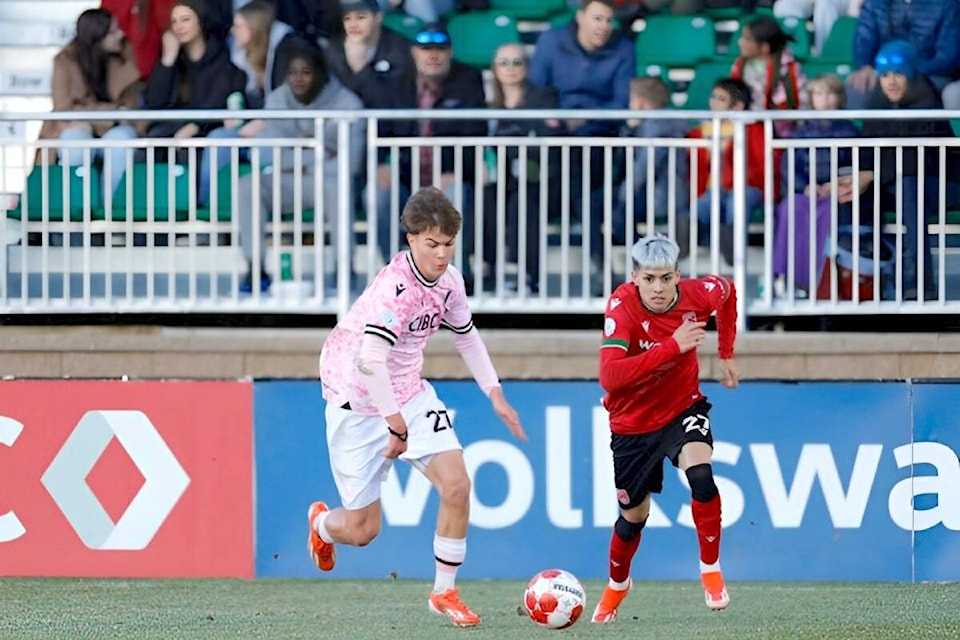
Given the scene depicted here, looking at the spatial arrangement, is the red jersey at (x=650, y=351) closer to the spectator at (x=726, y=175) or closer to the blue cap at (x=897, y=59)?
the spectator at (x=726, y=175)

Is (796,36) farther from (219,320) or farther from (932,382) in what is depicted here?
(219,320)

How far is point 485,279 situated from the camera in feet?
38.4

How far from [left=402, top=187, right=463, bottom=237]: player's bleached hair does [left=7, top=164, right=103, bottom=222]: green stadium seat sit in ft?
12.9

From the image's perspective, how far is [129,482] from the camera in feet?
37.3

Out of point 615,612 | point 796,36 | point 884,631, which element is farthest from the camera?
point 796,36

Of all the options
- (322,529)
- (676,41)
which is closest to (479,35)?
(676,41)

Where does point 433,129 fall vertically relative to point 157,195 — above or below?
above

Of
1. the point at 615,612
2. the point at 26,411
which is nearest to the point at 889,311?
the point at 615,612

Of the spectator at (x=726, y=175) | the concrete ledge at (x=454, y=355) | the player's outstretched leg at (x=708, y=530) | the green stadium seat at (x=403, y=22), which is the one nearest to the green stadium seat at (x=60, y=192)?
the concrete ledge at (x=454, y=355)

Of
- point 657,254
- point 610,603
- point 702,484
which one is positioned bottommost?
point 610,603

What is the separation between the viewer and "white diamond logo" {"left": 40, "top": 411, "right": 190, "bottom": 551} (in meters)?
11.3

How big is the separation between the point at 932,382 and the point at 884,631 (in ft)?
11.3

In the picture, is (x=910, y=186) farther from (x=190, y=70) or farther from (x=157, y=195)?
(x=190, y=70)

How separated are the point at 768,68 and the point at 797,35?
40.4 inches
